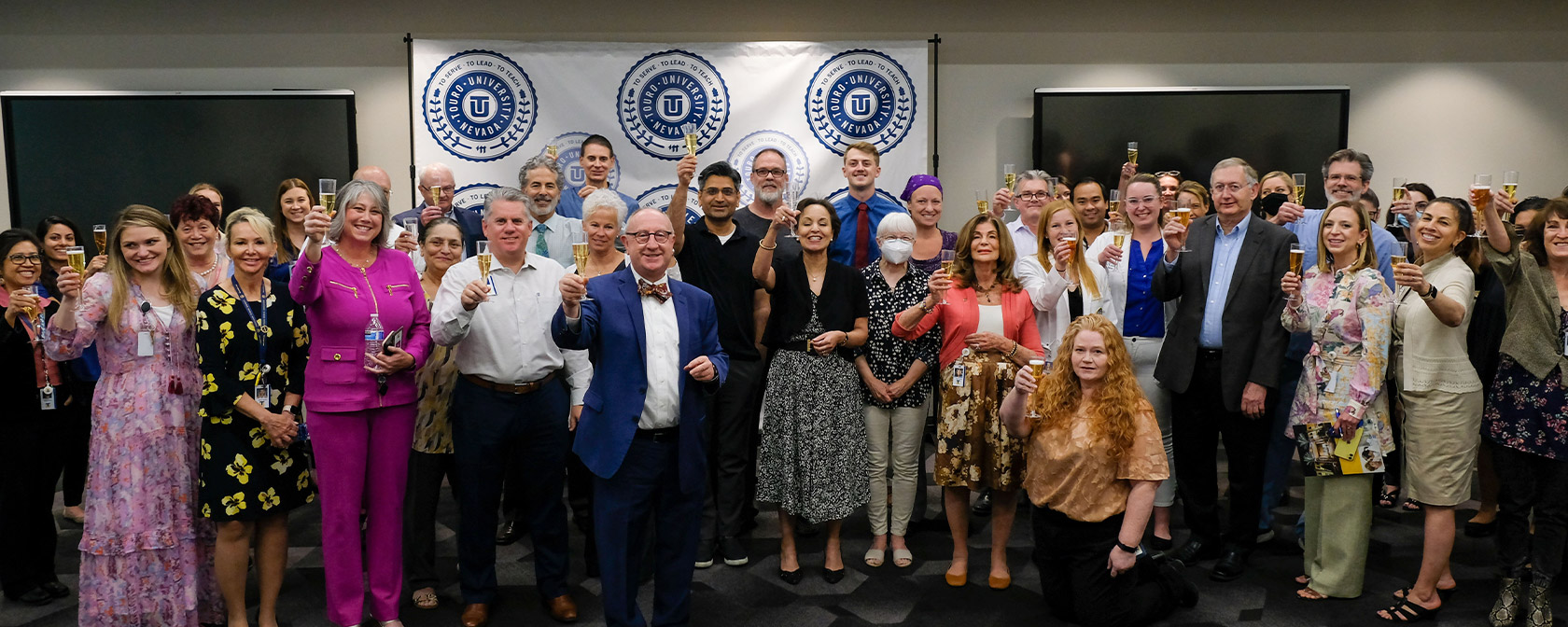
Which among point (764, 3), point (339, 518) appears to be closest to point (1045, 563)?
point (339, 518)

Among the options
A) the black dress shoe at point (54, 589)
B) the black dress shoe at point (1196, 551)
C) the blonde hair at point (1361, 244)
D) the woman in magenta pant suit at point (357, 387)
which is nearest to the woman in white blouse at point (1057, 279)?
the blonde hair at point (1361, 244)

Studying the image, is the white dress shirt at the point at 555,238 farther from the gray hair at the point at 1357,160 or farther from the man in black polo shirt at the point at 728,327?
the gray hair at the point at 1357,160

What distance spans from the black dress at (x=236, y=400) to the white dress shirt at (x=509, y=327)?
523 millimetres

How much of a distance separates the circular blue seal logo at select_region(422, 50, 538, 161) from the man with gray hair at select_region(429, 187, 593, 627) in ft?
11.4

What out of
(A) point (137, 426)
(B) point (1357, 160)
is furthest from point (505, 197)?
(B) point (1357, 160)

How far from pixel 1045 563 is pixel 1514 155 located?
6.33 metres

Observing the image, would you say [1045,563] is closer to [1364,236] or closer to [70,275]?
[1364,236]

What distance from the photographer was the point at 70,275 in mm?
3160

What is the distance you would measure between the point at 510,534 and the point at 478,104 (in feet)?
11.2

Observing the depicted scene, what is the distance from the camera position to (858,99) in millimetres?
6875

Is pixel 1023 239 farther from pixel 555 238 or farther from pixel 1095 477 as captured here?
pixel 555 238

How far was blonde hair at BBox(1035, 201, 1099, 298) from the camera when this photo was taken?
4.18 meters

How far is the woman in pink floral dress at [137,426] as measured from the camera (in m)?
3.24

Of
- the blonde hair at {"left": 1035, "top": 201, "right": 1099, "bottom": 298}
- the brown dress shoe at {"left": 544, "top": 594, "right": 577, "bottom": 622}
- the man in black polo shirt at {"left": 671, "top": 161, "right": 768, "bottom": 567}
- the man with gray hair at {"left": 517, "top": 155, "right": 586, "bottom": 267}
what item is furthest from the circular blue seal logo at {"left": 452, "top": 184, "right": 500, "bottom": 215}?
the blonde hair at {"left": 1035, "top": 201, "right": 1099, "bottom": 298}
